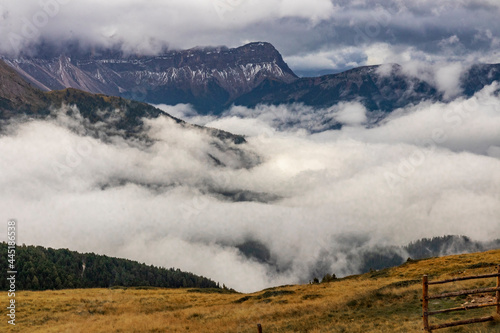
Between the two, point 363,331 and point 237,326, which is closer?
point 363,331

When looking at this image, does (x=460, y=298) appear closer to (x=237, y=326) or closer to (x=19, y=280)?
(x=237, y=326)

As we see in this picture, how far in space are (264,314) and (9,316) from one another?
115 ft

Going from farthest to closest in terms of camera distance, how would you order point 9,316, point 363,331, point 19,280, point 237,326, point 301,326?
point 19,280, point 9,316, point 237,326, point 301,326, point 363,331

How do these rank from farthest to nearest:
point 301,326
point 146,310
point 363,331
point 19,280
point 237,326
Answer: point 19,280
point 146,310
point 237,326
point 301,326
point 363,331

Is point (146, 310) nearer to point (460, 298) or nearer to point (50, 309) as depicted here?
point (50, 309)

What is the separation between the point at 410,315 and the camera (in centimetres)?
2927

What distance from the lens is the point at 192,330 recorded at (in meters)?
35.1

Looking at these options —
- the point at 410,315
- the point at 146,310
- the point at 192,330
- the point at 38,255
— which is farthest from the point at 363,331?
the point at 38,255

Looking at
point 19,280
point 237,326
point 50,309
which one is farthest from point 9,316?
point 19,280

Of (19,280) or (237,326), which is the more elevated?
(19,280)

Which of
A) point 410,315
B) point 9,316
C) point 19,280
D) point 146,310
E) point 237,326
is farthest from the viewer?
point 19,280

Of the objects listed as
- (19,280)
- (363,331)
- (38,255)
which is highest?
(38,255)

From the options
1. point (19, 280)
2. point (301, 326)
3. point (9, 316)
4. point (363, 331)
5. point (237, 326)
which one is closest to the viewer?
point (363, 331)

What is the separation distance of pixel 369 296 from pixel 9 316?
46723mm
